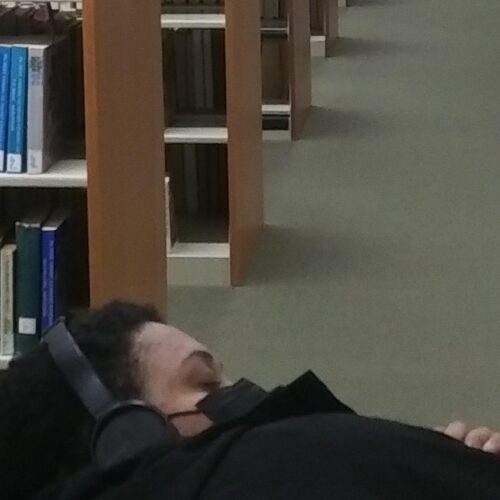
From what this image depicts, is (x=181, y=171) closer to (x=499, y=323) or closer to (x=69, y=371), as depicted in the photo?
(x=499, y=323)

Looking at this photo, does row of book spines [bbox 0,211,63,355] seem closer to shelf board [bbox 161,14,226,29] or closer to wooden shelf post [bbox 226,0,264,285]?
wooden shelf post [bbox 226,0,264,285]

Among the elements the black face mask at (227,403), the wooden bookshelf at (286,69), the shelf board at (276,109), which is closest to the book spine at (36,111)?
the black face mask at (227,403)

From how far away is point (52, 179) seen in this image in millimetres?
2719

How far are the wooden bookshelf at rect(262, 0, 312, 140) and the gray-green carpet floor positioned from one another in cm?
9

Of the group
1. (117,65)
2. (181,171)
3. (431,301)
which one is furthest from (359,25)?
(117,65)

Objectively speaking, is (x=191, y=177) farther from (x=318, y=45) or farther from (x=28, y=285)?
(x=318, y=45)

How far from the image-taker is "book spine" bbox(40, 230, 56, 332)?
2.78m

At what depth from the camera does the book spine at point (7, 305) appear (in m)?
2.80

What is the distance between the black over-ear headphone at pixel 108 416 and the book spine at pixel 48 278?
1.68 meters

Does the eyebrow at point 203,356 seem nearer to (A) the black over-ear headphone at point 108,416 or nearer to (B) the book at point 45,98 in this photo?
(A) the black over-ear headphone at point 108,416

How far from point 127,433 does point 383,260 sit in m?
3.06

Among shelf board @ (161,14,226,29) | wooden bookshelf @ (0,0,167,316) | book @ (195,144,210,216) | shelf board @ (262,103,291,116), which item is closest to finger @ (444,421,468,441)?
wooden bookshelf @ (0,0,167,316)

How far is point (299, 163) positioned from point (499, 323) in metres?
1.70

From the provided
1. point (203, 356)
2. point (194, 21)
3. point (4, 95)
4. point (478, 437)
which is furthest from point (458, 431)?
point (194, 21)
